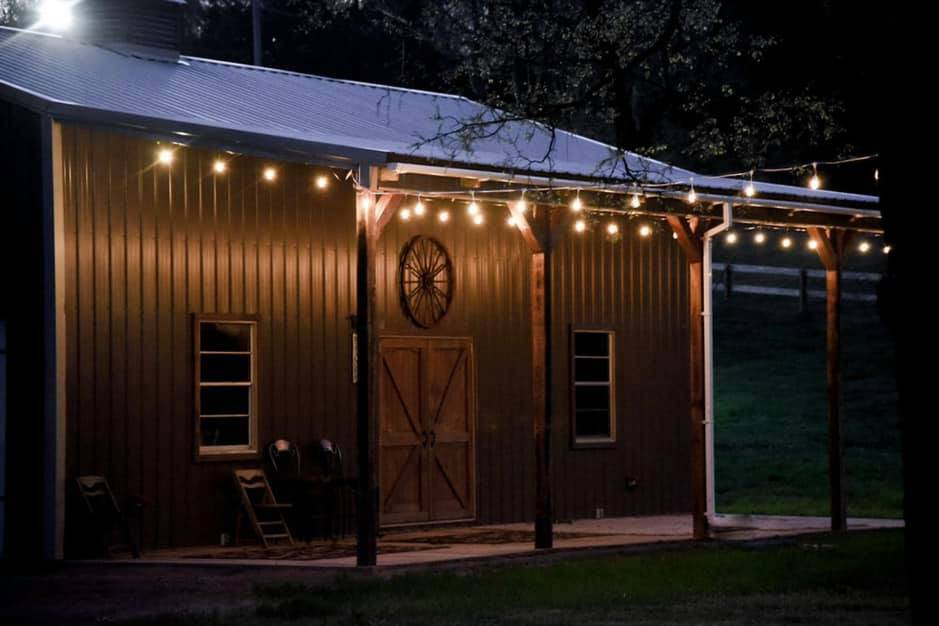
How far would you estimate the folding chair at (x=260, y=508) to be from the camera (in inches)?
604

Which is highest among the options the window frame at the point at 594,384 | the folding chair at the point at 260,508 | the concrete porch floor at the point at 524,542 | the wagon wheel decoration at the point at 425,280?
the wagon wheel decoration at the point at 425,280

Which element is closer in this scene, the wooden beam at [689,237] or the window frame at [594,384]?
the wooden beam at [689,237]

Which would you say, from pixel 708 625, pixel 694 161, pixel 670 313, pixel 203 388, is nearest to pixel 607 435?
pixel 670 313

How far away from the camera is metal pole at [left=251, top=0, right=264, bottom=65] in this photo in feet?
123

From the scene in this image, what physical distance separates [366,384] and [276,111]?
4.53 metres

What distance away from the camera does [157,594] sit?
11758 mm

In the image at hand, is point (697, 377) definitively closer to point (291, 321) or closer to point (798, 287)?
point (291, 321)

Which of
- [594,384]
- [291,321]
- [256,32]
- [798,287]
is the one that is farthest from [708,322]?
[256,32]

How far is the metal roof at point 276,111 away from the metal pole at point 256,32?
16491 millimetres

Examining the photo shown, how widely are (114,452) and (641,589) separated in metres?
5.26

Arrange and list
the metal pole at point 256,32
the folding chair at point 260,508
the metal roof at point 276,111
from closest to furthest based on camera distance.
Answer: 1. the metal roof at point 276,111
2. the folding chair at point 260,508
3. the metal pole at point 256,32

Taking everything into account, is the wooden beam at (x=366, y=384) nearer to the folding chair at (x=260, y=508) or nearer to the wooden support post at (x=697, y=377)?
the folding chair at (x=260, y=508)

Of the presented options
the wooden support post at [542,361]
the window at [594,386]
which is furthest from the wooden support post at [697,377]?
the window at [594,386]

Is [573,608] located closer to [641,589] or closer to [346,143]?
[641,589]
